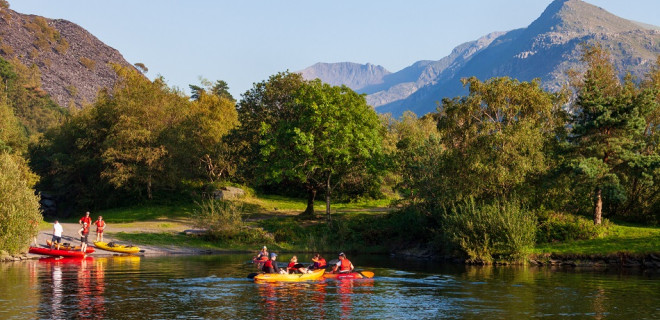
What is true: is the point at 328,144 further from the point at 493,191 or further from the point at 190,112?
the point at 190,112

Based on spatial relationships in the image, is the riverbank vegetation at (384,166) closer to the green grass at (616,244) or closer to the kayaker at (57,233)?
the green grass at (616,244)

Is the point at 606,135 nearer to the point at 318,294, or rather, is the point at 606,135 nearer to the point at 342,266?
the point at 342,266

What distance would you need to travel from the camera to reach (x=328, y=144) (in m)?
65.0

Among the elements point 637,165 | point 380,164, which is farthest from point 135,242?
point 637,165

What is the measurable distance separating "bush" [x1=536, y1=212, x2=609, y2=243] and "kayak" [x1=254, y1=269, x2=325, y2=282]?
22530mm

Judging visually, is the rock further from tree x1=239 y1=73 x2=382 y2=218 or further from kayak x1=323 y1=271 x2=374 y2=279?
kayak x1=323 y1=271 x2=374 y2=279

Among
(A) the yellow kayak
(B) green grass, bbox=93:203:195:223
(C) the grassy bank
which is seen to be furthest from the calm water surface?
(B) green grass, bbox=93:203:195:223

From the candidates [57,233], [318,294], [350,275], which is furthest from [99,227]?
[318,294]

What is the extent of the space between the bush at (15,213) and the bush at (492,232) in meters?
Result: 31.9

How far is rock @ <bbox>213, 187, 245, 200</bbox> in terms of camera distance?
3147 inches

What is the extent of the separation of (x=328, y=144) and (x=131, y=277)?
103ft

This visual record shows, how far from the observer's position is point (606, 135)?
173 ft

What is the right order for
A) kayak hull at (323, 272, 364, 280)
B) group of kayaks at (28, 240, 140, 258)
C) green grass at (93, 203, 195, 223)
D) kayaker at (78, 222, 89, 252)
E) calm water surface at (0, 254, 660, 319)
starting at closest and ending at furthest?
calm water surface at (0, 254, 660, 319)
kayak hull at (323, 272, 364, 280)
group of kayaks at (28, 240, 140, 258)
kayaker at (78, 222, 89, 252)
green grass at (93, 203, 195, 223)

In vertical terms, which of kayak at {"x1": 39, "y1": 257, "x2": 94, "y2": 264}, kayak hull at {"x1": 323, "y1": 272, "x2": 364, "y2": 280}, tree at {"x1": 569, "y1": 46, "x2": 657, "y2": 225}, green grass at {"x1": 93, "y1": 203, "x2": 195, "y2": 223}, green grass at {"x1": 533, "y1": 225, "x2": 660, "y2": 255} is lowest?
kayak at {"x1": 39, "y1": 257, "x2": 94, "y2": 264}
